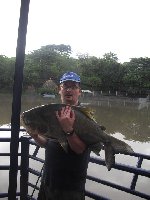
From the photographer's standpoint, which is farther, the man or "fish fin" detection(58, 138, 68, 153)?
the man

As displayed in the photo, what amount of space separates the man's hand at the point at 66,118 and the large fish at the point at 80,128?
1.5 inches

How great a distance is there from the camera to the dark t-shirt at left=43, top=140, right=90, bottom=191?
291cm

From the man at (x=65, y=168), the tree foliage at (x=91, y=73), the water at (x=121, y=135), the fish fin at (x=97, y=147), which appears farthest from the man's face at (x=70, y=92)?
the tree foliage at (x=91, y=73)

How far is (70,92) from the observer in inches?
122

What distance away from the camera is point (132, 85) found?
5881 cm

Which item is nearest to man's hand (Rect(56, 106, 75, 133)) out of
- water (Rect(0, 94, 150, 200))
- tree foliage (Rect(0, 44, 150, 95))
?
water (Rect(0, 94, 150, 200))

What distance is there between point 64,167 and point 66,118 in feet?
1.85

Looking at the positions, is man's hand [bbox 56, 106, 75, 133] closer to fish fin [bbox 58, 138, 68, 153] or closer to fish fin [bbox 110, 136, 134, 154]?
fish fin [bbox 58, 138, 68, 153]

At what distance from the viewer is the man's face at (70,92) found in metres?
A: 3.09

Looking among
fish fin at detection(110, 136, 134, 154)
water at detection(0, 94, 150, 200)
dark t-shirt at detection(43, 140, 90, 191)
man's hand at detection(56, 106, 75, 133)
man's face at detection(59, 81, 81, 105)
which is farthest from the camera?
water at detection(0, 94, 150, 200)

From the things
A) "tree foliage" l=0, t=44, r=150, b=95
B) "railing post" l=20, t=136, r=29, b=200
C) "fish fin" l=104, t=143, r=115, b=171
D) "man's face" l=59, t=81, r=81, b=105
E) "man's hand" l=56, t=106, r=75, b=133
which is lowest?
"railing post" l=20, t=136, r=29, b=200

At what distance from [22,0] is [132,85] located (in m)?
57.4

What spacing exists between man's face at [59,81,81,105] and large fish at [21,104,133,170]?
366 millimetres

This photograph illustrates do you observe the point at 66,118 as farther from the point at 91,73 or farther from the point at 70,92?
the point at 91,73
